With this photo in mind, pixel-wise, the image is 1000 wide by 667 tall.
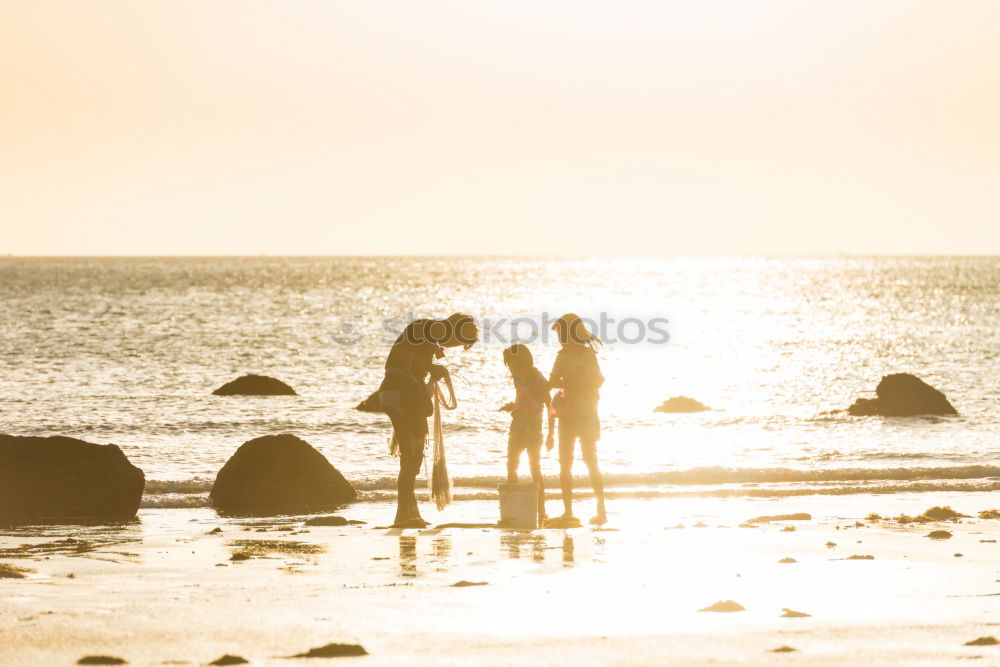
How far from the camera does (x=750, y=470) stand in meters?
20.0

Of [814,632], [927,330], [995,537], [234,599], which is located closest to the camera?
[814,632]

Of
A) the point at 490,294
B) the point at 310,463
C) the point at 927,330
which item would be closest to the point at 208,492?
the point at 310,463

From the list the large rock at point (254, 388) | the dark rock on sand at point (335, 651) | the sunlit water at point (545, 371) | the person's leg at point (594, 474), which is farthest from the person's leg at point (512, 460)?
the large rock at point (254, 388)

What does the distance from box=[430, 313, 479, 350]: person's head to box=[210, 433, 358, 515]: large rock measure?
13.0ft

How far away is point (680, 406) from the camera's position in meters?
34.2

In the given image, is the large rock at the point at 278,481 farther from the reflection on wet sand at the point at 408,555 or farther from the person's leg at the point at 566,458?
the reflection on wet sand at the point at 408,555

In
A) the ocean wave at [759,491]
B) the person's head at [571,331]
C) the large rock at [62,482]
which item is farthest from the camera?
the ocean wave at [759,491]

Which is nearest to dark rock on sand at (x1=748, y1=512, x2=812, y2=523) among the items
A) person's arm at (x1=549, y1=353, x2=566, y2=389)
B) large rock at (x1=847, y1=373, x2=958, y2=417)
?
person's arm at (x1=549, y1=353, x2=566, y2=389)

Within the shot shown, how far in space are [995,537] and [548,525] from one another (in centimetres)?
459

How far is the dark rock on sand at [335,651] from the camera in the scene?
6973 millimetres

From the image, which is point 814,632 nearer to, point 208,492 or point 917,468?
point 208,492

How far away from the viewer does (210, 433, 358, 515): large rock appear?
15883 millimetres

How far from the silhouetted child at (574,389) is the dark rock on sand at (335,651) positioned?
262 inches

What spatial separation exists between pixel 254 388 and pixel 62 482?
70.7ft
